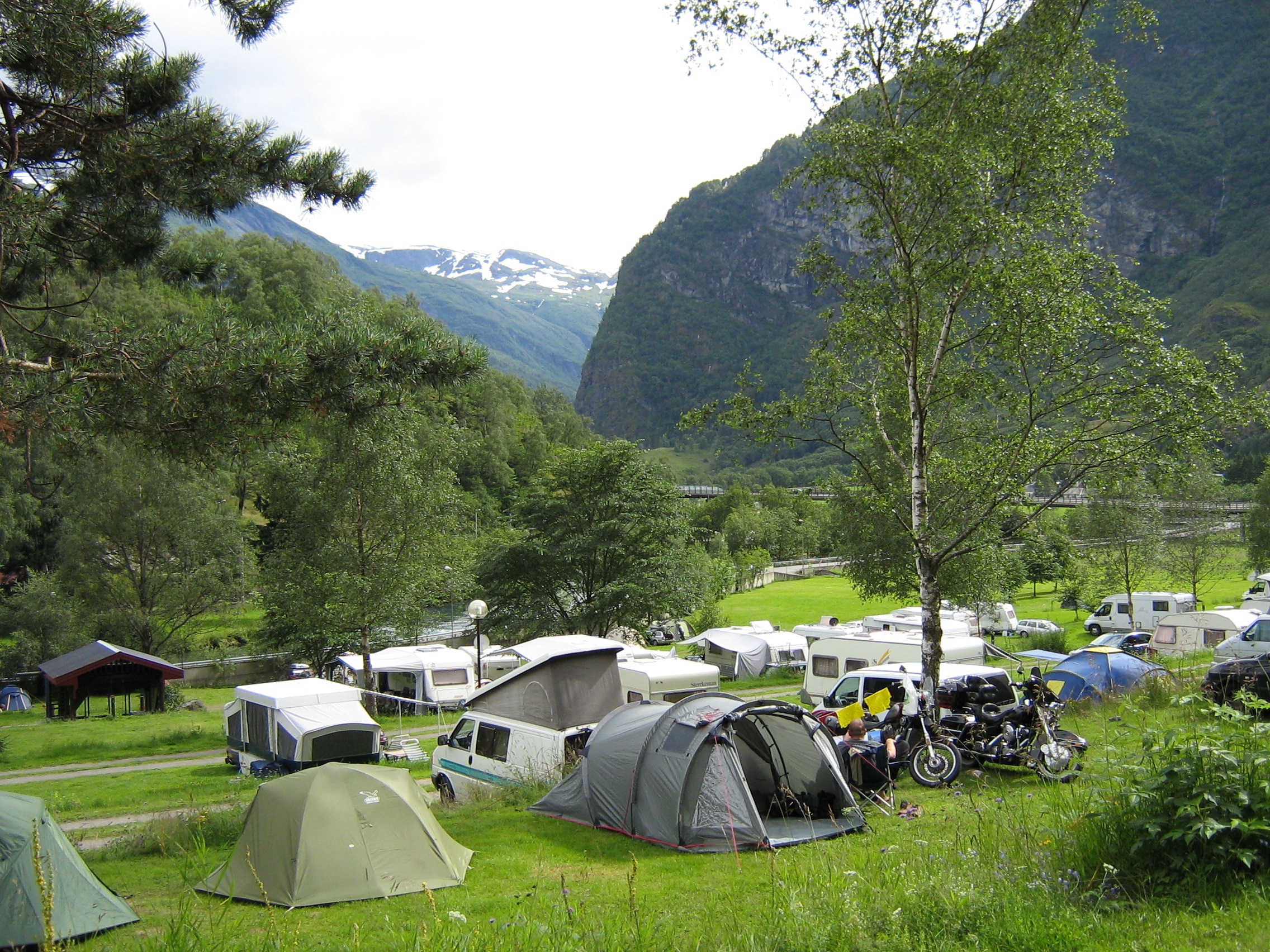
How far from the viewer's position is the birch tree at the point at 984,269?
11938 mm

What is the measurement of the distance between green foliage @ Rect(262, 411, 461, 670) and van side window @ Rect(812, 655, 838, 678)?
10.8 metres

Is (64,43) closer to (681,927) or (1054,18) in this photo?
(681,927)

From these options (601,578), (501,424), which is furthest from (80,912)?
(501,424)

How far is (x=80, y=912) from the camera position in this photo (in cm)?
661

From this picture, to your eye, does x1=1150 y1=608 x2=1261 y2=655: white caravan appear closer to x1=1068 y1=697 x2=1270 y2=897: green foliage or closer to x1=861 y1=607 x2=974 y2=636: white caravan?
x1=861 y1=607 x2=974 y2=636: white caravan

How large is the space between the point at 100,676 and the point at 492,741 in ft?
65.4

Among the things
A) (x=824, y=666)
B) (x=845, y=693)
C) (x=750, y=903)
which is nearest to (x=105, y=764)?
(x=845, y=693)

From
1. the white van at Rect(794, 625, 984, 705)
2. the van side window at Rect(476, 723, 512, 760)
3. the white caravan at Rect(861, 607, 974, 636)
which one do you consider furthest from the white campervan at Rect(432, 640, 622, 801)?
the white caravan at Rect(861, 607, 974, 636)

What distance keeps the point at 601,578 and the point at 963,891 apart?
87.8 ft

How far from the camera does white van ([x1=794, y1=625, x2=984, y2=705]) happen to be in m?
22.1

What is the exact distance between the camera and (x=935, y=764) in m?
10.5

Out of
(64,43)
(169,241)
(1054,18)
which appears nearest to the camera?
(64,43)

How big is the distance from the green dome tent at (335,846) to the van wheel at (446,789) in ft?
17.1

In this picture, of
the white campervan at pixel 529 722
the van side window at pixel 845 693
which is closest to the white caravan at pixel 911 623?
the van side window at pixel 845 693
